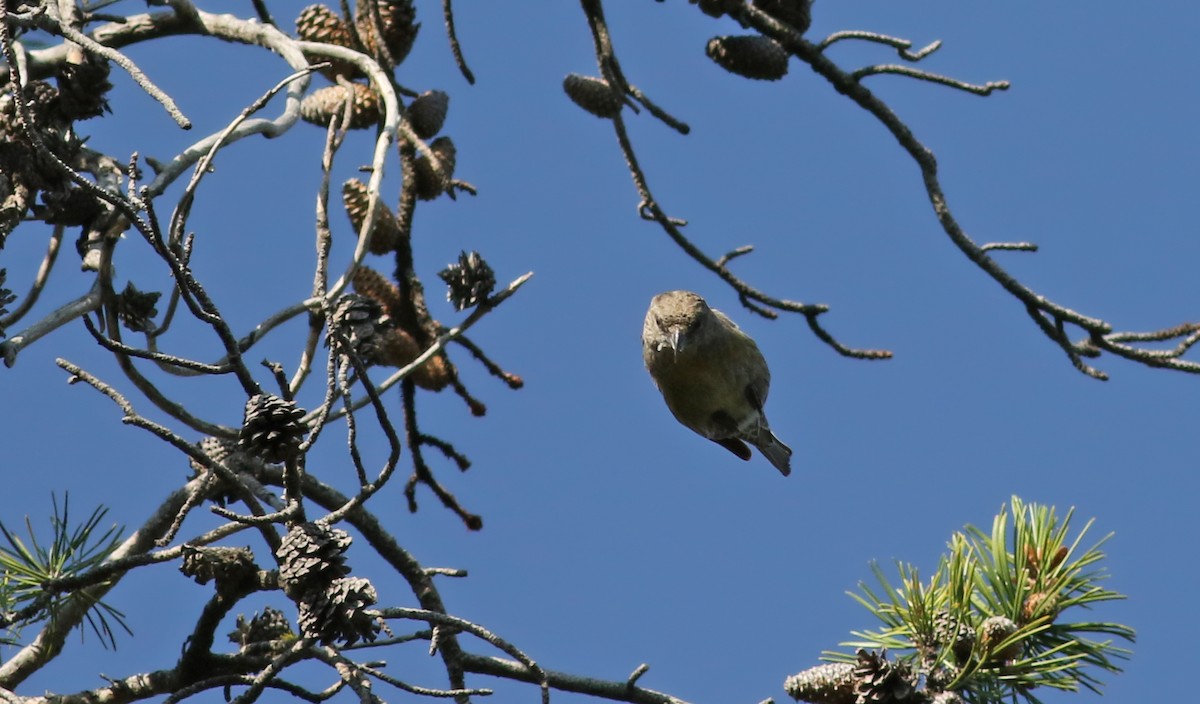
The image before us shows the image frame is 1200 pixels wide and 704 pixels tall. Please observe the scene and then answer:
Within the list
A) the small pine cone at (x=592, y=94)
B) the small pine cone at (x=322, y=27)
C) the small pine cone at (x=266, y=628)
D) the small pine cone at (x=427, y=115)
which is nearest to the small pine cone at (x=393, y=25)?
the small pine cone at (x=322, y=27)

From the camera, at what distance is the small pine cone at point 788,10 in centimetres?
431

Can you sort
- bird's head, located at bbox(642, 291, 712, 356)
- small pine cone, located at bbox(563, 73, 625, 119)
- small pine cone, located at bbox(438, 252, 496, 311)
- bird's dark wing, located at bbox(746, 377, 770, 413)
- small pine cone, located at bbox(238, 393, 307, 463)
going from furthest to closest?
bird's dark wing, located at bbox(746, 377, 770, 413)
bird's head, located at bbox(642, 291, 712, 356)
small pine cone, located at bbox(563, 73, 625, 119)
small pine cone, located at bbox(438, 252, 496, 311)
small pine cone, located at bbox(238, 393, 307, 463)

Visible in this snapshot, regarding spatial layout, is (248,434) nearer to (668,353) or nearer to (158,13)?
(158,13)

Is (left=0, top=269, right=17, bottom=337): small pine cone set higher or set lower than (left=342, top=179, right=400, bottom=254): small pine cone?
lower

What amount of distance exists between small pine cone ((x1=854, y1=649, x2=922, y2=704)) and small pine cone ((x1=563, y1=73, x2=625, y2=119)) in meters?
2.25

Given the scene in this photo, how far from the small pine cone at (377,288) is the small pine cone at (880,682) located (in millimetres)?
1928

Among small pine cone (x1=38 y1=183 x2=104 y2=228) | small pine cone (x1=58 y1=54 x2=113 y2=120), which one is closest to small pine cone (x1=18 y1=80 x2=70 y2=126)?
small pine cone (x1=58 y1=54 x2=113 y2=120)

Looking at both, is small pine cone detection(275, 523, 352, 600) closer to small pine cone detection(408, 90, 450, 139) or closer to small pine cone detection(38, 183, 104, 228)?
small pine cone detection(38, 183, 104, 228)

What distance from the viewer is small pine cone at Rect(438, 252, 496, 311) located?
3.18 m

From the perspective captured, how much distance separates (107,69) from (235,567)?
1214mm

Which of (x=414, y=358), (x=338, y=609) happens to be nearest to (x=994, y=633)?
(x=338, y=609)

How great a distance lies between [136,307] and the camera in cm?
298

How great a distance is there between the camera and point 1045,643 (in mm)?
2889

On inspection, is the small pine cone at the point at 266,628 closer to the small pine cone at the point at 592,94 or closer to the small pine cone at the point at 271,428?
the small pine cone at the point at 271,428
